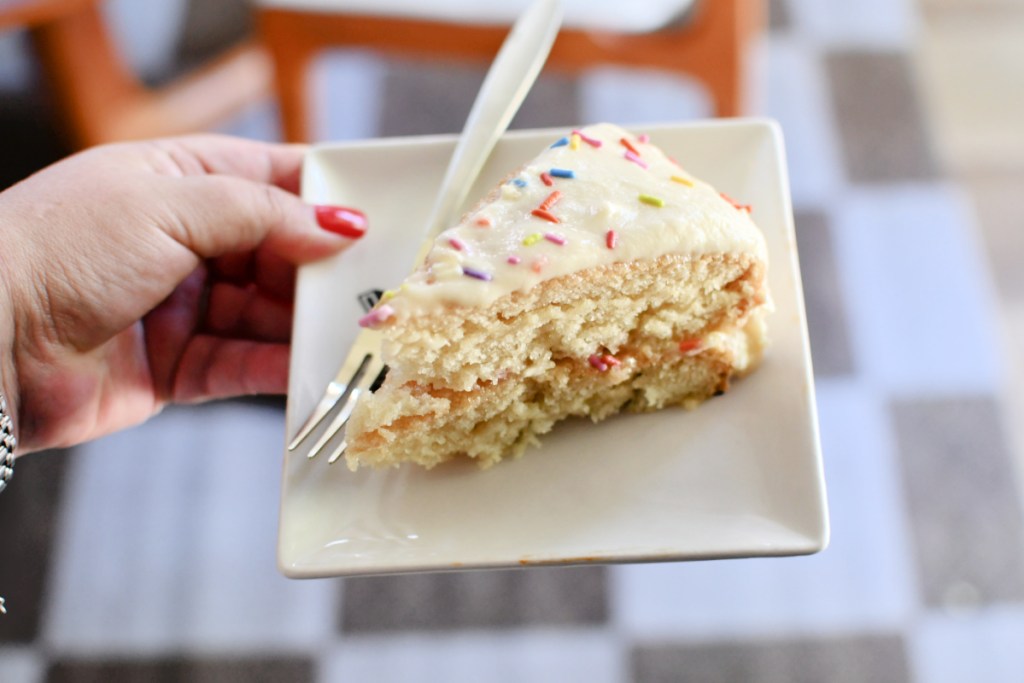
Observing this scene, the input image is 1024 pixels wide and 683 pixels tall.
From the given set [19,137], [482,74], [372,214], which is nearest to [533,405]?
[372,214]

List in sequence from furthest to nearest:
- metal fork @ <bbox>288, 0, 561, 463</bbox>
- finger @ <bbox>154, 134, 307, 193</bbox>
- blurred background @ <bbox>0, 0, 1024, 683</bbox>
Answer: blurred background @ <bbox>0, 0, 1024, 683</bbox>, finger @ <bbox>154, 134, 307, 193</bbox>, metal fork @ <bbox>288, 0, 561, 463</bbox>

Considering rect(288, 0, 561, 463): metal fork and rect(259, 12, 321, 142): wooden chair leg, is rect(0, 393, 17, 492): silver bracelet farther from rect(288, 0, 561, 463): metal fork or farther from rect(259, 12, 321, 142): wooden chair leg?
rect(259, 12, 321, 142): wooden chair leg

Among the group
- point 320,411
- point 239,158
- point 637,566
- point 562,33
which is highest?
point 562,33

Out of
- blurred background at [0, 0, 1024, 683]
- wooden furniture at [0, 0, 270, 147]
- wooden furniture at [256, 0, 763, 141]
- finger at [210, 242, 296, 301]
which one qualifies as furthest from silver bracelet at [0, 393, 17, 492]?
wooden furniture at [0, 0, 270, 147]

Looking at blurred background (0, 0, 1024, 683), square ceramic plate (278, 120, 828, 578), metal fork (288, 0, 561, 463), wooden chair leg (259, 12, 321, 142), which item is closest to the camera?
square ceramic plate (278, 120, 828, 578)

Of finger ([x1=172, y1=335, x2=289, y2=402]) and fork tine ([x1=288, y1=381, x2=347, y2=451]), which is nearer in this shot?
fork tine ([x1=288, y1=381, x2=347, y2=451])

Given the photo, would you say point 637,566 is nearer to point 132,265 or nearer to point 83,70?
point 132,265

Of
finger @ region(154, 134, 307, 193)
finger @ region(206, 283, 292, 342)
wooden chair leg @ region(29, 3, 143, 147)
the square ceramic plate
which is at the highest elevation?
wooden chair leg @ region(29, 3, 143, 147)

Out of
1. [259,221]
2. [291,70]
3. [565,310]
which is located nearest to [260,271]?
[259,221]
